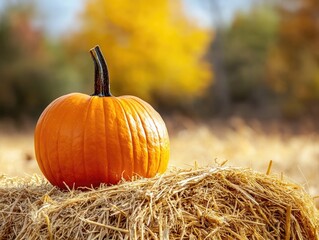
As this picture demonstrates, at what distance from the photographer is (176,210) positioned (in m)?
2.74

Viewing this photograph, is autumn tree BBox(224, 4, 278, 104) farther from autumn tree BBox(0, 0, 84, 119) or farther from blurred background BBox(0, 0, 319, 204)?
autumn tree BBox(0, 0, 84, 119)

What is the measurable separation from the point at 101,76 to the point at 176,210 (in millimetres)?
1038

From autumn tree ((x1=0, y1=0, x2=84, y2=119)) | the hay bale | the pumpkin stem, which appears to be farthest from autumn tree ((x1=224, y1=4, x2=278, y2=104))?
the hay bale

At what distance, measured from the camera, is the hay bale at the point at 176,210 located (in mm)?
2707

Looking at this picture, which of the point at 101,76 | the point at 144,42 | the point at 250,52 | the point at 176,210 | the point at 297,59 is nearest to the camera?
the point at 176,210

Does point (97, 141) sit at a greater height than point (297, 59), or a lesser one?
greater

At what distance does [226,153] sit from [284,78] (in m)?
18.1

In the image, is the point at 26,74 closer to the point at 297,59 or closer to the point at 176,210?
the point at 297,59

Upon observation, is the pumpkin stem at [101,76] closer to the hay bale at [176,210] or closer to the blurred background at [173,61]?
the hay bale at [176,210]

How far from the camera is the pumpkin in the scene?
3225mm

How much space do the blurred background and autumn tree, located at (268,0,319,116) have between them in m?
0.04

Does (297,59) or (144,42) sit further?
(144,42)

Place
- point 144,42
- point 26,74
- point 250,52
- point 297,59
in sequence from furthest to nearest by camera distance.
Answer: point 250,52
point 144,42
point 297,59
point 26,74

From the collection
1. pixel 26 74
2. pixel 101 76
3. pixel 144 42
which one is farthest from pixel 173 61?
pixel 101 76
